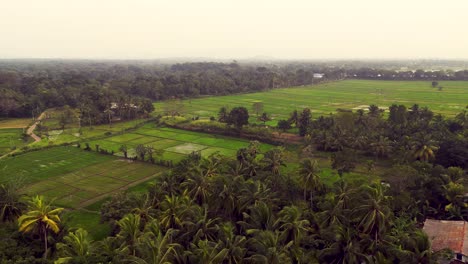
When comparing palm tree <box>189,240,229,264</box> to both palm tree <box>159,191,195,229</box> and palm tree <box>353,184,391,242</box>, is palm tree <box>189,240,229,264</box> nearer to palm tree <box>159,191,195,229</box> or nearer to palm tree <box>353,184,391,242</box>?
palm tree <box>159,191,195,229</box>

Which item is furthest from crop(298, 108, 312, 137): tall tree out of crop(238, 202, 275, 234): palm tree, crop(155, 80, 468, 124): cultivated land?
crop(238, 202, 275, 234): palm tree

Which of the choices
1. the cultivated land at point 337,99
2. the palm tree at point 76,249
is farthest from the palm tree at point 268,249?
the cultivated land at point 337,99

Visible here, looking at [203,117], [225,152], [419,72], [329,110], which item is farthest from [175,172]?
[419,72]

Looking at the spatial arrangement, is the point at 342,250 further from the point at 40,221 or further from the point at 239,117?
the point at 239,117

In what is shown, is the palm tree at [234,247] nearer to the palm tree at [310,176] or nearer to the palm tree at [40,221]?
the palm tree at [310,176]

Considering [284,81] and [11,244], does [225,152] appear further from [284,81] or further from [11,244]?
[284,81]

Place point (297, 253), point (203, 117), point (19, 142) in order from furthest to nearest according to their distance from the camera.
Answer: point (203, 117) < point (19, 142) < point (297, 253)
